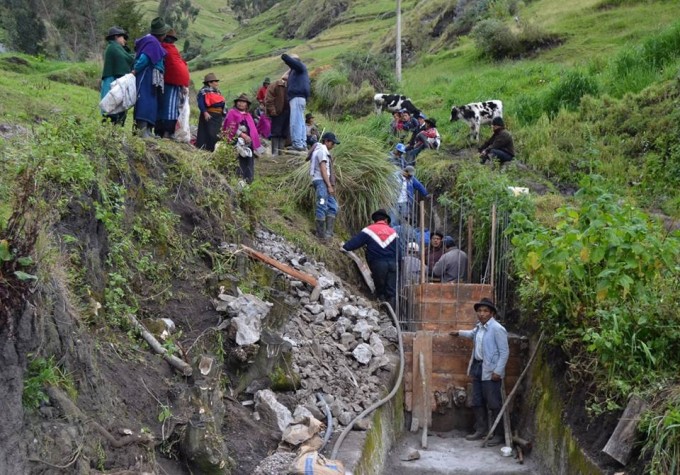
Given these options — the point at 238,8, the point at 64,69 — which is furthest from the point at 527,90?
the point at 238,8

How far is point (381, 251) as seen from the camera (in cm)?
1048

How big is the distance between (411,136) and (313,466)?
32.5 ft

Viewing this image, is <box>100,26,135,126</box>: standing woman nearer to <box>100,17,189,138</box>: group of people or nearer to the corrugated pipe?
<box>100,17,189,138</box>: group of people

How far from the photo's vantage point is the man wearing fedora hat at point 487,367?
29.8 feet

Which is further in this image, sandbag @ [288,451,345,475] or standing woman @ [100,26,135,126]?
standing woman @ [100,26,135,126]

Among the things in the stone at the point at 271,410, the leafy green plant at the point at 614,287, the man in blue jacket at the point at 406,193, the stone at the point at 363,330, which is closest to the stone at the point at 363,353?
the stone at the point at 363,330

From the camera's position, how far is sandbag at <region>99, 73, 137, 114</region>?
8.84 m

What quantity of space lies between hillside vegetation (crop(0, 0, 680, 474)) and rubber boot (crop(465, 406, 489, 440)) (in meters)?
1.22

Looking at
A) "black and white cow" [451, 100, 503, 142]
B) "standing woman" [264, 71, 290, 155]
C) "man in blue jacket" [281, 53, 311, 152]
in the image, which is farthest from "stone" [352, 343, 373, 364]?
"black and white cow" [451, 100, 503, 142]

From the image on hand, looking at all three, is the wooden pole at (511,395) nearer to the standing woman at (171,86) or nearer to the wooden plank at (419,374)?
the wooden plank at (419,374)

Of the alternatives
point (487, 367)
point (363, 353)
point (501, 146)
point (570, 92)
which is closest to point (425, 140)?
point (501, 146)

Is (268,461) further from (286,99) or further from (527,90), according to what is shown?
(527,90)

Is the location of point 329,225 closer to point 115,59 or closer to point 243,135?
point 243,135

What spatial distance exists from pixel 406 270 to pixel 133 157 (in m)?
4.47
